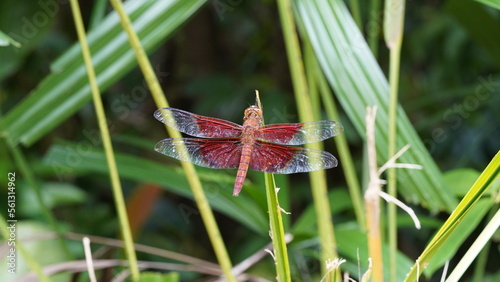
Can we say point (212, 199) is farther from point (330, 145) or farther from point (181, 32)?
point (181, 32)

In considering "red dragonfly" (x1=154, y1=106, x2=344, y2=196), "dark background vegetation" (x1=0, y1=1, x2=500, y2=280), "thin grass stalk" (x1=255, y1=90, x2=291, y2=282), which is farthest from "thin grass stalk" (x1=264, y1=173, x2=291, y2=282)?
"dark background vegetation" (x1=0, y1=1, x2=500, y2=280)

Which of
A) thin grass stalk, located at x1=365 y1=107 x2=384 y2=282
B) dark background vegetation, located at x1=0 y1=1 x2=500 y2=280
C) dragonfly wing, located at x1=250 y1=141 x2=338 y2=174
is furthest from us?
dark background vegetation, located at x1=0 y1=1 x2=500 y2=280

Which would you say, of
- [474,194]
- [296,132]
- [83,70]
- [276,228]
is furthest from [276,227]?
[83,70]

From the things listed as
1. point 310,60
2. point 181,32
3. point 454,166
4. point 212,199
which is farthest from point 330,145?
point 310,60

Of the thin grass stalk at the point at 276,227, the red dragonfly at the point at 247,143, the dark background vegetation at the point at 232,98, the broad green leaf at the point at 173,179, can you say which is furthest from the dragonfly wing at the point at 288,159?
the dark background vegetation at the point at 232,98

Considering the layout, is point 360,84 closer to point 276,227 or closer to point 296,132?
point 296,132

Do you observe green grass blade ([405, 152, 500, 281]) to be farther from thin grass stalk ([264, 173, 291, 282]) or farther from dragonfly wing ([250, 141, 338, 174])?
dragonfly wing ([250, 141, 338, 174])

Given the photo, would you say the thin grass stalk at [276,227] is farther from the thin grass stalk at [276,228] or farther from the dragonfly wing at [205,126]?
the dragonfly wing at [205,126]
